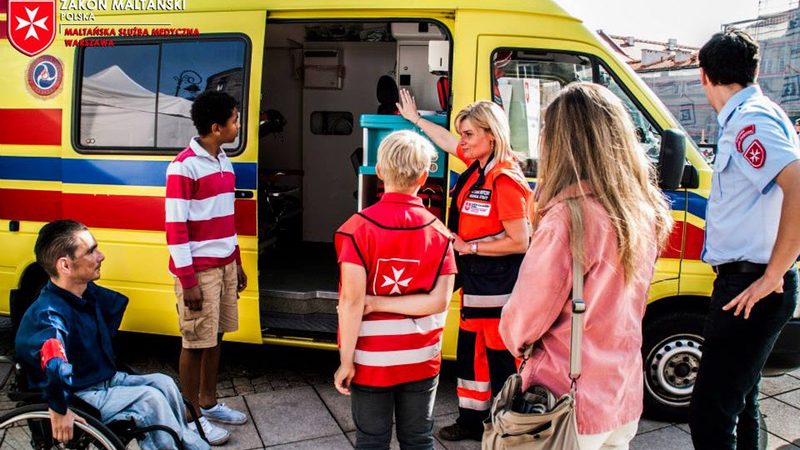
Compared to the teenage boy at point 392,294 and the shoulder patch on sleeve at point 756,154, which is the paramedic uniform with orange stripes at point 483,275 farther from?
the shoulder patch on sleeve at point 756,154

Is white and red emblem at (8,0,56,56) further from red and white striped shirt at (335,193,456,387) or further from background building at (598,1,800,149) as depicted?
background building at (598,1,800,149)

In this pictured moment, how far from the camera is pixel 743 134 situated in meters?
2.59

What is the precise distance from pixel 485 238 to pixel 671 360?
5.05 feet

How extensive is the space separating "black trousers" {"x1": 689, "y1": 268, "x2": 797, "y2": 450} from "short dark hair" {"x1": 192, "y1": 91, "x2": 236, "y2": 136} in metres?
2.59

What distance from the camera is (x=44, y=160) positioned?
452 cm

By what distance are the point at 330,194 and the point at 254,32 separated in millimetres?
3158


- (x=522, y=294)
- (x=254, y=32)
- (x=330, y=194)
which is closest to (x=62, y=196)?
(x=254, y=32)

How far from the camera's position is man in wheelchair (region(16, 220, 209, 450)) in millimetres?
2623

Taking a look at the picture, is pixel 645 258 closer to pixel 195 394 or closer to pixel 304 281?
pixel 195 394

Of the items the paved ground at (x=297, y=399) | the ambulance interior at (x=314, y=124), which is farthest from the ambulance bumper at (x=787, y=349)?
the ambulance interior at (x=314, y=124)

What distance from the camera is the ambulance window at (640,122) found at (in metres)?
3.90

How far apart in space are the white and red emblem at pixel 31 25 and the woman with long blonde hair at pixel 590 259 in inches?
156

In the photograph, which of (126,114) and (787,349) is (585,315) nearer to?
(787,349)

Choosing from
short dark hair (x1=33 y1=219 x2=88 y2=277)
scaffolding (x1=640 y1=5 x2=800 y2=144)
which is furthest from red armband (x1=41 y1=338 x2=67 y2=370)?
scaffolding (x1=640 y1=5 x2=800 y2=144)
